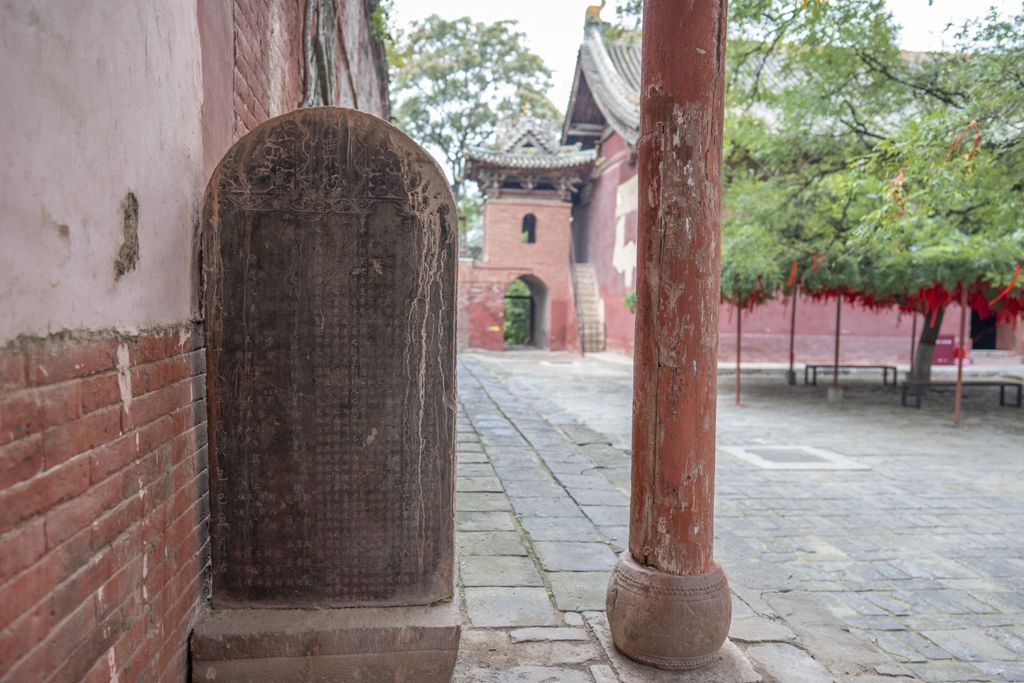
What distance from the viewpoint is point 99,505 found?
154 centimetres

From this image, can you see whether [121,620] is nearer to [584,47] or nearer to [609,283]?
[609,283]

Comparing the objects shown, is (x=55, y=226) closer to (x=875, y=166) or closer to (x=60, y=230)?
(x=60, y=230)

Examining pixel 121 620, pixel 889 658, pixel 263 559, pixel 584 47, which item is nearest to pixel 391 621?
pixel 263 559

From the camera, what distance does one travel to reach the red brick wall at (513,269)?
2181 centimetres

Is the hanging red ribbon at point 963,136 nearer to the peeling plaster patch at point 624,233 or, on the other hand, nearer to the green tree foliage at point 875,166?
the green tree foliage at point 875,166

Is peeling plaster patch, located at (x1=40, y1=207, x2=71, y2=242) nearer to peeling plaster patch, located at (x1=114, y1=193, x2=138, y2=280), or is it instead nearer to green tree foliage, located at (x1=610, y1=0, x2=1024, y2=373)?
peeling plaster patch, located at (x1=114, y1=193, x2=138, y2=280)

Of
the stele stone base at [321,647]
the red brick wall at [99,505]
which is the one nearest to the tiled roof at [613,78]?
the stele stone base at [321,647]

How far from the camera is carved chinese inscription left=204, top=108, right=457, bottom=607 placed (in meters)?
2.29

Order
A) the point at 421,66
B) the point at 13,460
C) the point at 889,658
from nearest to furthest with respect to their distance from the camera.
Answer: the point at 13,460 → the point at 889,658 → the point at 421,66

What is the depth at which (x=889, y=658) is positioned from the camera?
9.18ft

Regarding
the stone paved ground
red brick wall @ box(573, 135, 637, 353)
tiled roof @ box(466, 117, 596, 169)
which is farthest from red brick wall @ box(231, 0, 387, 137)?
tiled roof @ box(466, 117, 596, 169)

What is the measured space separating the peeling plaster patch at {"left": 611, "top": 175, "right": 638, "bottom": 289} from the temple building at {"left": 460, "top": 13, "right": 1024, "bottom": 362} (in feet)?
0.11

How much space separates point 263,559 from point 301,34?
12.3ft

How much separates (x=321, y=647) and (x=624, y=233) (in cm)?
1811
